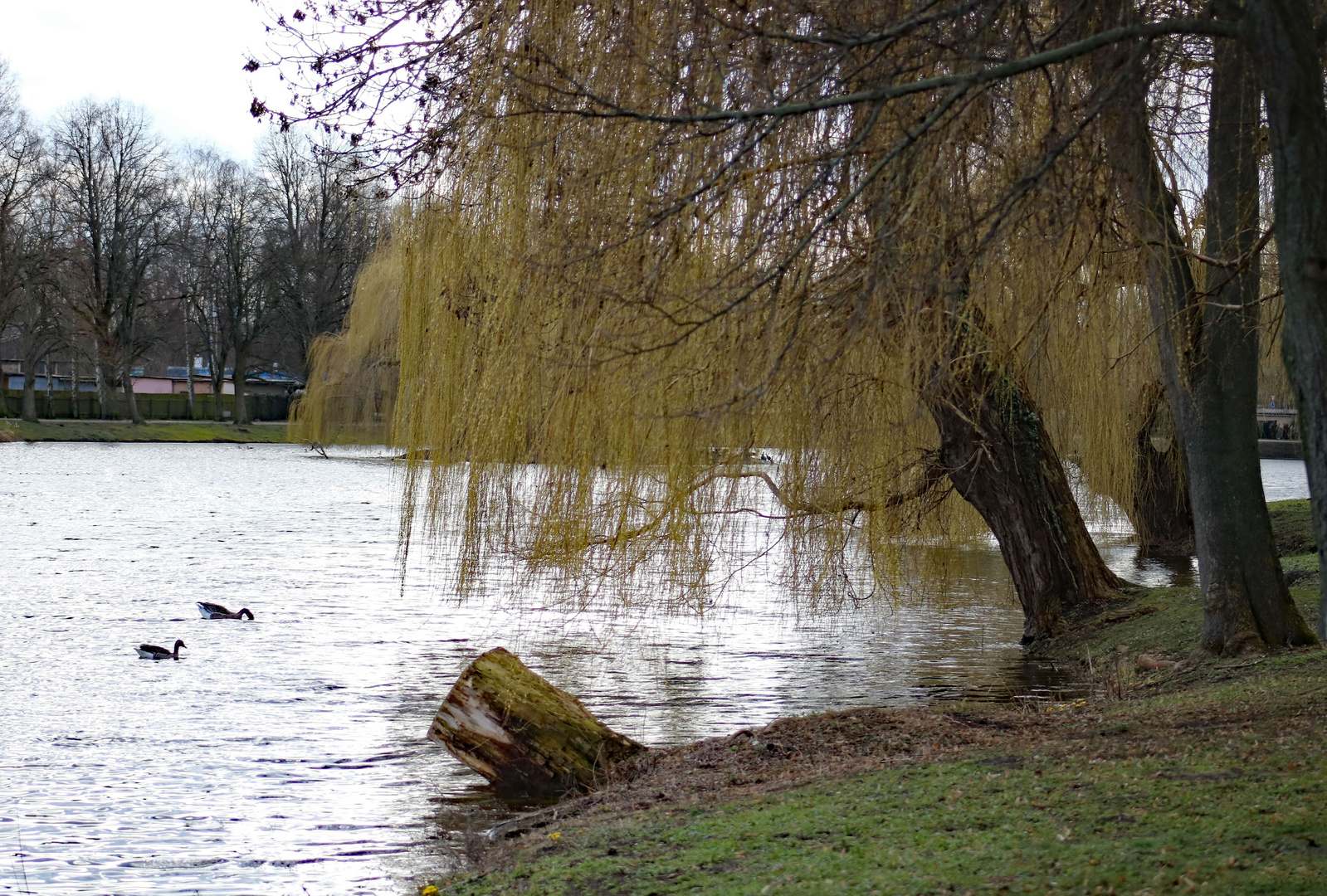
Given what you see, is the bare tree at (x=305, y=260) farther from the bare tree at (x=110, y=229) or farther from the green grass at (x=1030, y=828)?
the green grass at (x=1030, y=828)

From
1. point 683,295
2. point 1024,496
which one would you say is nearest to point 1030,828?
point 683,295

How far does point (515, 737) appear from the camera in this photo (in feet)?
29.0

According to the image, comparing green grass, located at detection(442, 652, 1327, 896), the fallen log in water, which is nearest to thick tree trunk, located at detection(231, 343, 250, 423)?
the fallen log in water

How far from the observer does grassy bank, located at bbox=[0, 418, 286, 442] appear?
61094mm

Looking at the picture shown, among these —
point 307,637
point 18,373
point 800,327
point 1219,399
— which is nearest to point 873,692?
point 1219,399

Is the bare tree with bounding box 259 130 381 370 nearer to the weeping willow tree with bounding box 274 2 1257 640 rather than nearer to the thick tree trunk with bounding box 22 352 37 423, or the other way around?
the thick tree trunk with bounding box 22 352 37 423

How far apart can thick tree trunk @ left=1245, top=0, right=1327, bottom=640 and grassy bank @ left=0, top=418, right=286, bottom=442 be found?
61.4m

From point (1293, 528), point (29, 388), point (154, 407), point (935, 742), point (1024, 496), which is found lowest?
point (935, 742)

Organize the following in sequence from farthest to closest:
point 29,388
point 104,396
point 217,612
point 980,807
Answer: point 104,396
point 29,388
point 217,612
point 980,807

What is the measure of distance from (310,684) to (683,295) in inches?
291

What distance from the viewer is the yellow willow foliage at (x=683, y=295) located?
6379 millimetres

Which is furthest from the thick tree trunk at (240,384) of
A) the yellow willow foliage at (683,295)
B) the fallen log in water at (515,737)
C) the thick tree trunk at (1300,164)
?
the thick tree trunk at (1300,164)

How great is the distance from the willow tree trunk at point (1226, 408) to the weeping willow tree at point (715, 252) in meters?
0.67

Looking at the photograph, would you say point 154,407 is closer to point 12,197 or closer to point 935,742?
point 12,197
